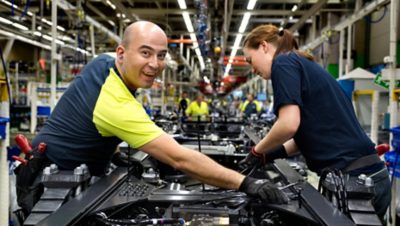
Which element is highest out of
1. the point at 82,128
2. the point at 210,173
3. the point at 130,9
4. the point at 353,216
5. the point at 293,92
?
the point at 130,9

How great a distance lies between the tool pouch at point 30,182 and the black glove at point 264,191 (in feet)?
3.06

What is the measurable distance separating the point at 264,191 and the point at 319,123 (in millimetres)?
465

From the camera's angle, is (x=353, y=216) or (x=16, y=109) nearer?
(x=353, y=216)

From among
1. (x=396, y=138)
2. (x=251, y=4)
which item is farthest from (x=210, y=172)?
(x=251, y=4)

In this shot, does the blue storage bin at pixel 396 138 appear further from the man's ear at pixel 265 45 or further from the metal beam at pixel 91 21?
the metal beam at pixel 91 21

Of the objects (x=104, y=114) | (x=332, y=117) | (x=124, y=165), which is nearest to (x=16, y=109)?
(x=124, y=165)

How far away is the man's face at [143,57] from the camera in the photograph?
1.67 meters

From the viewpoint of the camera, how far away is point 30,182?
1.80 metres

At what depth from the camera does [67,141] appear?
180 cm

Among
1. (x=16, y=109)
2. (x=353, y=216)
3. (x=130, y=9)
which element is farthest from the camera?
(x=16, y=109)

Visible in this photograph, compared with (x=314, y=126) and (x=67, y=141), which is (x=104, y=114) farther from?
(x=314, y=126)

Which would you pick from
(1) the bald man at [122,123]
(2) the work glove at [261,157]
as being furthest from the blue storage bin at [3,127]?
(2) the work glove at [261,157]

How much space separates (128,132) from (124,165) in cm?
63

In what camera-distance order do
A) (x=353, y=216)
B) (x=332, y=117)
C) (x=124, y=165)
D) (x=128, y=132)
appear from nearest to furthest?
(x=353, y=216) < (x=128, y=132) < (x=332, y=117) < (x=124, y=165)
